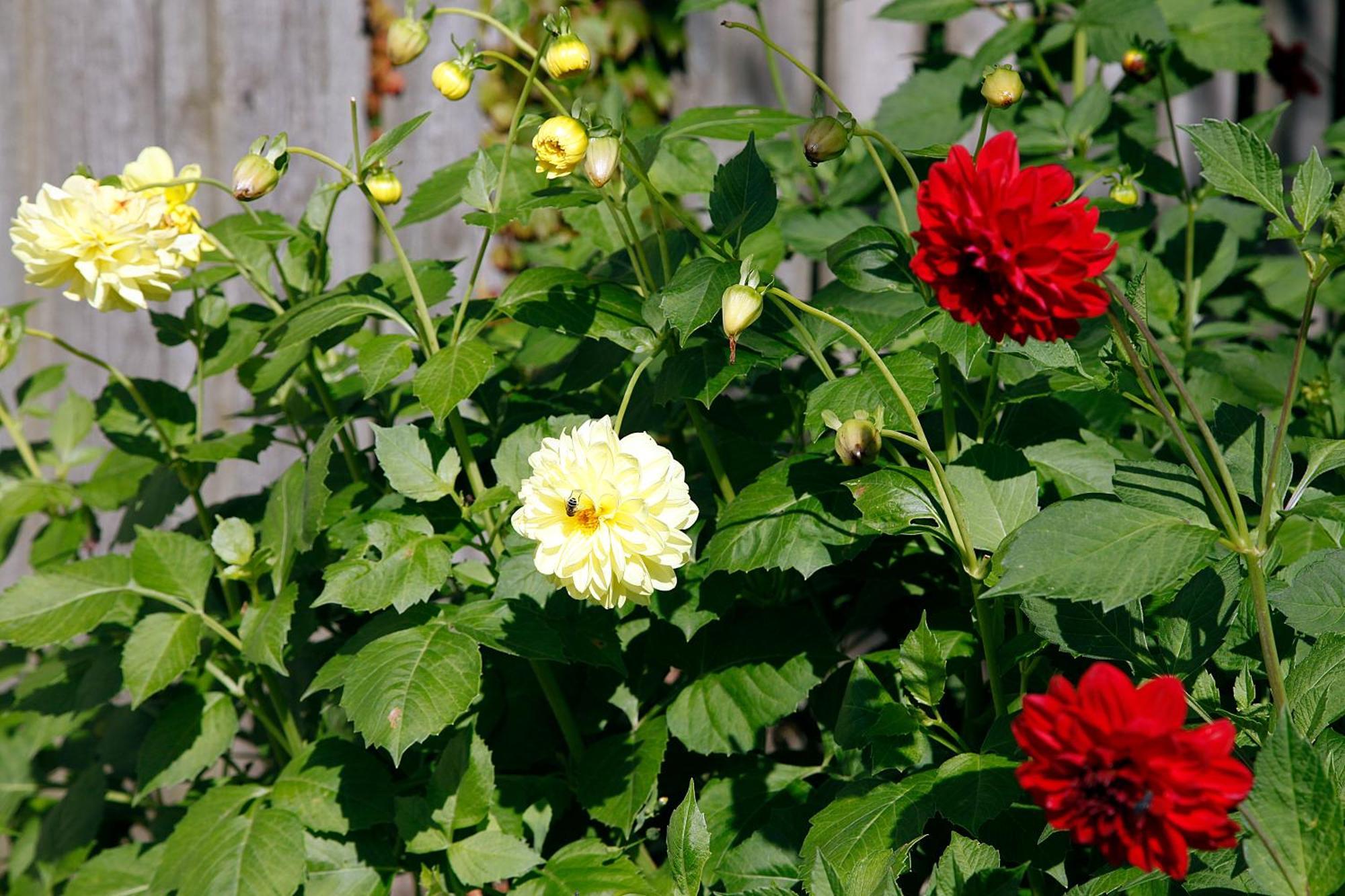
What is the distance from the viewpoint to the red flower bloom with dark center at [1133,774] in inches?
28.0

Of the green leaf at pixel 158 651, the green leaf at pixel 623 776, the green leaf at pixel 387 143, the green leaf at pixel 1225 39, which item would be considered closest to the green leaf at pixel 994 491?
the green leaf at pixel 623 776

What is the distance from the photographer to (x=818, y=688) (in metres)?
1.37

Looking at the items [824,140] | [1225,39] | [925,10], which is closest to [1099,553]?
[824,140]

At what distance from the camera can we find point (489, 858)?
4.02 ft

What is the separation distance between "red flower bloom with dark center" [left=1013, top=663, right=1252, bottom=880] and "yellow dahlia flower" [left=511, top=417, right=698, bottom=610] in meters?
0.40

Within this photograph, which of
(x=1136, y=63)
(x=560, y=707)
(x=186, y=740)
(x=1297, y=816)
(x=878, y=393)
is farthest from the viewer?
(x=1136, y=63)

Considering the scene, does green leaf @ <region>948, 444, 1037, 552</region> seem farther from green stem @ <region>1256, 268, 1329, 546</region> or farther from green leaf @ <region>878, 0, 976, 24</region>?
green leaf @ <region>878, 0, 976, 24</region>

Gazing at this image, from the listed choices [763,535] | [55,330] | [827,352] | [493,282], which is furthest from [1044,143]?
[55,330]

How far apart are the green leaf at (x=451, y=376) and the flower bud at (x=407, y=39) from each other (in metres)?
0.33

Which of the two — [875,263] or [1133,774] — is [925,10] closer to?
[875,263]

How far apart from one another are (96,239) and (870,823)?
103cm

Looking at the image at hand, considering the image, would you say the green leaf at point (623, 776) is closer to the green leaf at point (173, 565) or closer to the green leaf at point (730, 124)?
the green leaf at point (173, 565)

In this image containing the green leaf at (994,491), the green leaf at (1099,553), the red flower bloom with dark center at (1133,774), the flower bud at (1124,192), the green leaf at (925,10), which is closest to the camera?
the red flower bloom with dark center at (1133,774)

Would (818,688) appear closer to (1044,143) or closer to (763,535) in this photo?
(763,535)
